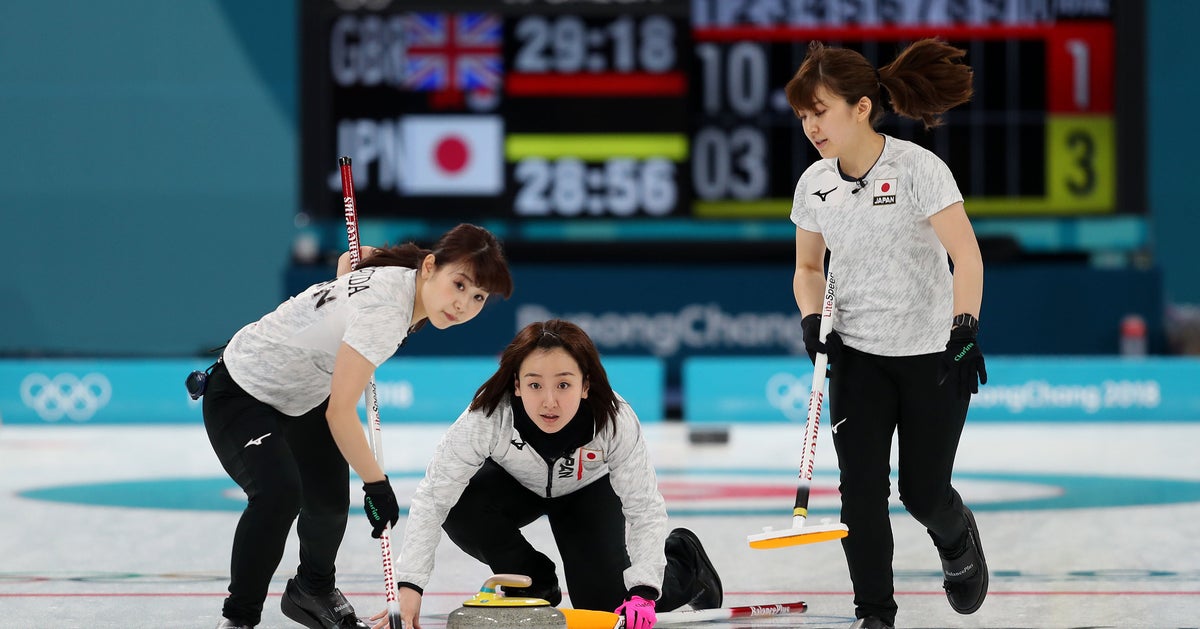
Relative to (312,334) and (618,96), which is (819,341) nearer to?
(312,334)

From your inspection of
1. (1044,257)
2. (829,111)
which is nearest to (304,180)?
(1044,257)

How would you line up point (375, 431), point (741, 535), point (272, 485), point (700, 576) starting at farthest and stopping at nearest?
point (741, 535)
point (700, 576)
point (375, 431)
point (272, 485)

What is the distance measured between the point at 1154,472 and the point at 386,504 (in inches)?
237

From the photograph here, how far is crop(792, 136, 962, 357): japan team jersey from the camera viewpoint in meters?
3.92

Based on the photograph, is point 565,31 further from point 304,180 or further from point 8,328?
point 8,328

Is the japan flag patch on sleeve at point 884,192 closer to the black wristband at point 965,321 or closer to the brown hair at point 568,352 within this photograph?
the black wristband at point 965,321

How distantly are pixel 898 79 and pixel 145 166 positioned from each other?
42.9 feet

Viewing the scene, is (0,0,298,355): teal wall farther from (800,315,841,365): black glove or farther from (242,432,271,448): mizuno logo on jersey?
(800,315,841,365): black glove

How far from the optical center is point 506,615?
3.65 meters

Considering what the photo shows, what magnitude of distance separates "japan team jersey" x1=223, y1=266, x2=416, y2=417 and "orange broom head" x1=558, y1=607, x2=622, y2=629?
2.64ft

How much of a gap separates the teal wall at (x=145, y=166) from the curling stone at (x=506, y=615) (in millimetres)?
12390

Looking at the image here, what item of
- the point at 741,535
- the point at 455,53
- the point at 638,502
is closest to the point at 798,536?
the point at 638,502

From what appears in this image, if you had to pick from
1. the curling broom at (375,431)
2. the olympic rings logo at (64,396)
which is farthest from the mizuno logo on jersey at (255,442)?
the olympic rings logo at (64,396)

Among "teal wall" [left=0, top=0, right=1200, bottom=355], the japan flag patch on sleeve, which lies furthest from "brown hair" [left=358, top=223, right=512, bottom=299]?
"teal wall" [left=0, top=0, right=1200, bottom=355]
